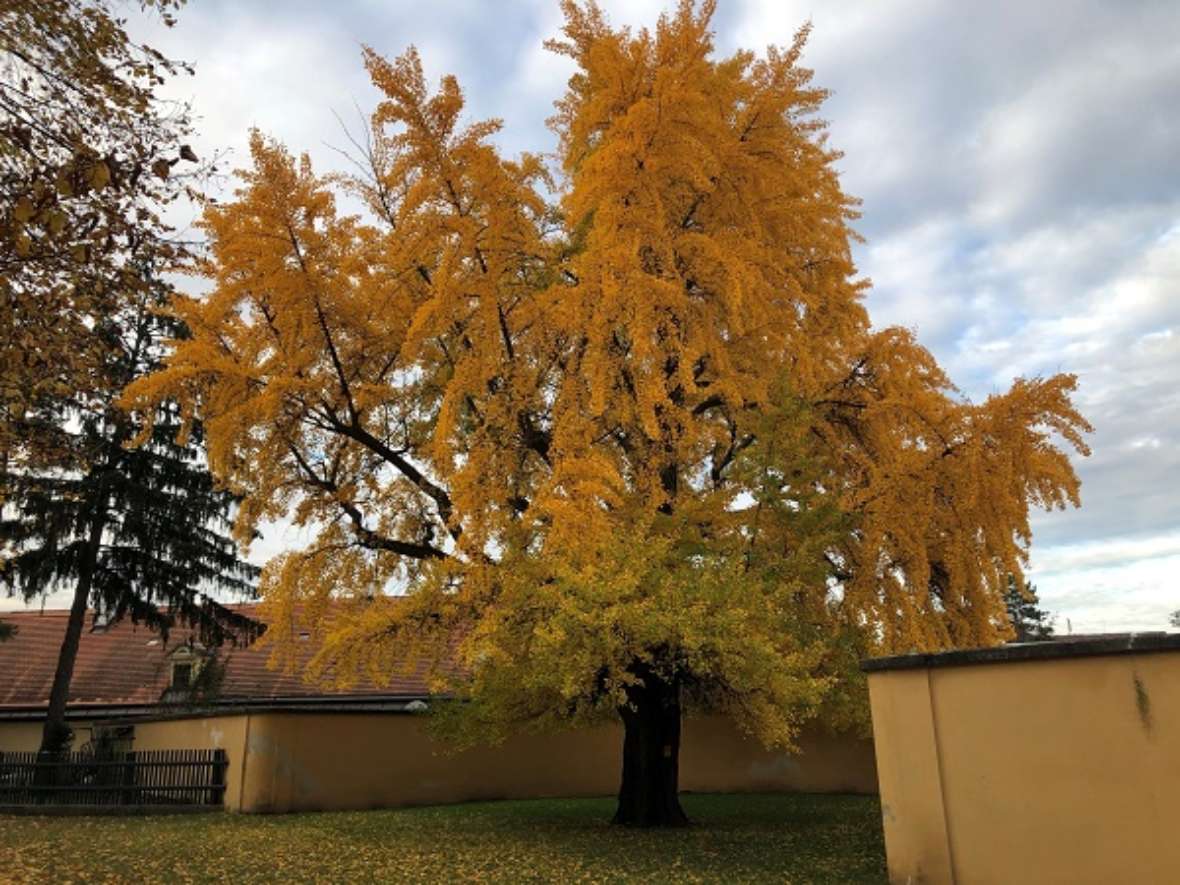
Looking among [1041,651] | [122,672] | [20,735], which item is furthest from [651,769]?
[122,672]

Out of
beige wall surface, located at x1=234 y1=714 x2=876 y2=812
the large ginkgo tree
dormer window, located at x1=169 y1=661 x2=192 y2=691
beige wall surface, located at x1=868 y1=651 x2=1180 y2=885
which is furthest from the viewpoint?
dormer window, located at x1=169 y1=661 x2=192 y2=691

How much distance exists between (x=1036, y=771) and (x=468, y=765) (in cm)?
1436

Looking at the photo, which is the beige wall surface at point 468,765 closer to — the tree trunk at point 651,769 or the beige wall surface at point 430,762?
the beige wall surface at point 430,762

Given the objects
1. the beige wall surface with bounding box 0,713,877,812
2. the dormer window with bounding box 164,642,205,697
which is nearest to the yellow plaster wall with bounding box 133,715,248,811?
the beige wall surface with bounding box 0,713,877,812

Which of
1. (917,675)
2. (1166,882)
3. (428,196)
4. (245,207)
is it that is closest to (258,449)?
(245,207)

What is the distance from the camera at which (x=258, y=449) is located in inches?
531

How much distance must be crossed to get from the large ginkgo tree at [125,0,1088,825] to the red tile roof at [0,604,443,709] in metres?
14.5

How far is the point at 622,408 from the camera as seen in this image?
11281 millimetres

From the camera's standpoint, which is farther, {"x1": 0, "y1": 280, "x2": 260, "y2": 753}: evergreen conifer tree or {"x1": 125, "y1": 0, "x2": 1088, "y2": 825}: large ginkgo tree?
{"x1": 0, "y1": 280, "x2": 260, "y2": 753}: evergreen conifer tree

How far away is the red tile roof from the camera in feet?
88.3

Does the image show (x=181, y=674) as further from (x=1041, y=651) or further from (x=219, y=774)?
(x=1041, y=651)

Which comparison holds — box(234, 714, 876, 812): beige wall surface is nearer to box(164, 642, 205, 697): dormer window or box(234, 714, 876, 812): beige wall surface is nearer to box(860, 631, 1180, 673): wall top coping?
box(860, 631, 1180, 673): wall top coping

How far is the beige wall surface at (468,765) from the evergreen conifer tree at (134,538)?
8935mm

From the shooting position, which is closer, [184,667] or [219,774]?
[219,774]
